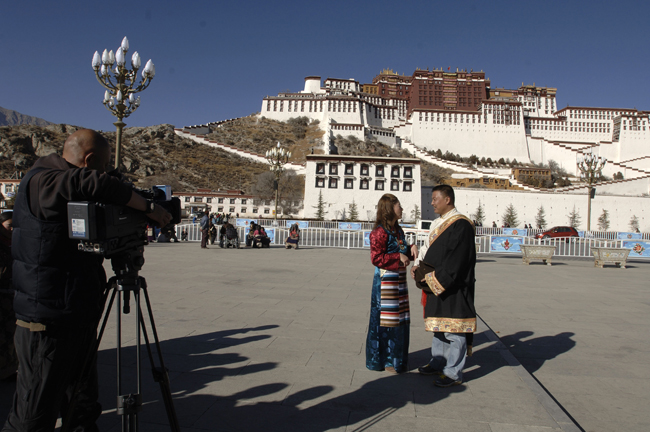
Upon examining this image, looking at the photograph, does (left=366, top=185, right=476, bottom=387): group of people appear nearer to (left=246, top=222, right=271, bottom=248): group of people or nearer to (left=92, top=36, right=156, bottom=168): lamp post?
(left=92, top=36, right=156, bottom=168): lamp post

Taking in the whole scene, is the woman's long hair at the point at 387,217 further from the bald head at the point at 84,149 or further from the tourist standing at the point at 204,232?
the tourist standing at the point at 204,232

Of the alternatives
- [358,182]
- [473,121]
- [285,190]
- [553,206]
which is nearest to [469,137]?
[473,121]

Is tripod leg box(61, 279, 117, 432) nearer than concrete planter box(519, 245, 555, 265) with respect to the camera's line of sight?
Yes

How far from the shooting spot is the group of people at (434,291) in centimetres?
351

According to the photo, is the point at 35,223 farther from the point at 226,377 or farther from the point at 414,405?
the point at 414,405

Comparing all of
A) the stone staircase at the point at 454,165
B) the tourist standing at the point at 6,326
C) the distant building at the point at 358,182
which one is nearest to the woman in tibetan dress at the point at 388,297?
the tourist standing at the point at 6,326

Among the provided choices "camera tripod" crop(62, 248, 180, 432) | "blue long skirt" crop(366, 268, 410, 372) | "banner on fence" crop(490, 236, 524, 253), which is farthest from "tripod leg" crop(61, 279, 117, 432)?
"banner on fence" crop(490, 236, 524, 253)

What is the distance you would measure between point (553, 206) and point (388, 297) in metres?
51.7

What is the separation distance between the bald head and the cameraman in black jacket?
6 cm

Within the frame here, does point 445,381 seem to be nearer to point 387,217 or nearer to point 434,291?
point 434,291

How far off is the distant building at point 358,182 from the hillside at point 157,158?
48.5 feet

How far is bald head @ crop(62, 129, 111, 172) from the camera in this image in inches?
87.0

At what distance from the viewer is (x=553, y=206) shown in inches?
1917

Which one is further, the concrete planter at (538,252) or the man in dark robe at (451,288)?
the concrete planter at (538,252)
